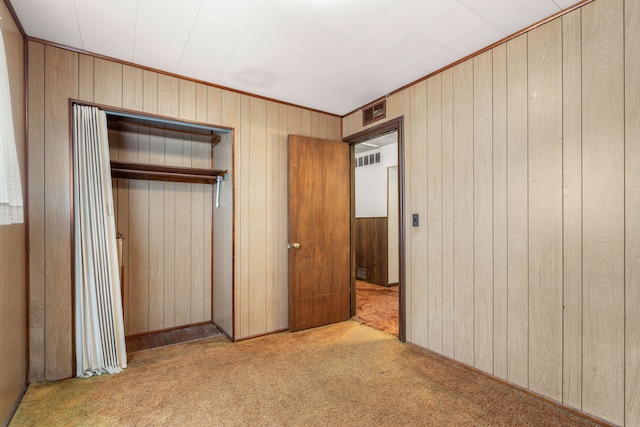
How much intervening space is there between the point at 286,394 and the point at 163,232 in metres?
2.16

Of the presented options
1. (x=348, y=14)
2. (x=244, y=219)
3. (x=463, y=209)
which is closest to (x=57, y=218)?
(x=244, y=219)

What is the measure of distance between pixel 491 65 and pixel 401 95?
906mm

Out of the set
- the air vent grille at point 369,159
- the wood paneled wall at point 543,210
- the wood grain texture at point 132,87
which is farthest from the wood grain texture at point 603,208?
the air vent grille at point 369,159

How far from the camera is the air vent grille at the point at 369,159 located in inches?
236

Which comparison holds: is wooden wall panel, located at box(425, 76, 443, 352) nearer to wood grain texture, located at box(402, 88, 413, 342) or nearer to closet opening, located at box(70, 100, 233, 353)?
wood grain texture, located at box(402, 88, 413, 342)

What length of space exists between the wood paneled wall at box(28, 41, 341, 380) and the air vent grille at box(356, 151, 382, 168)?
2.18m

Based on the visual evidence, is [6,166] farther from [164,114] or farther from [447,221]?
[447,221]

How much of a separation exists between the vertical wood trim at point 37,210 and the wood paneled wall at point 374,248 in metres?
4.51

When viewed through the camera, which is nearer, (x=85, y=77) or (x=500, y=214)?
(x=500, y=214)

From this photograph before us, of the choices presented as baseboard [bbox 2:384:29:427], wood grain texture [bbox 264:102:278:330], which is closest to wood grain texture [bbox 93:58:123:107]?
wood grain texture [bbox 264:102:278:330]

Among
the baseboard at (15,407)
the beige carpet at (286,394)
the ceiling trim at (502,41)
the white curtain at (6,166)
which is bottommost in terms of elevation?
the beige carpet at (286,394)

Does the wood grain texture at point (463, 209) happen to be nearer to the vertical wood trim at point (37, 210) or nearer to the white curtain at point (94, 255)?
the white curtain at point (94, 255)

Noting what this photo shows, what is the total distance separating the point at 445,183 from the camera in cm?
276

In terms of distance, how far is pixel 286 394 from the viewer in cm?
222
